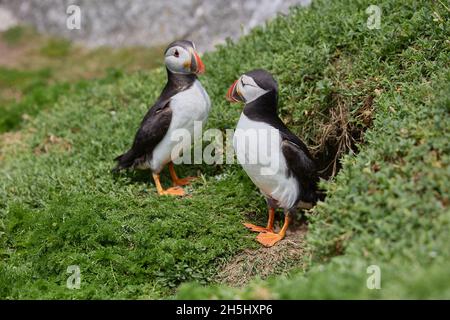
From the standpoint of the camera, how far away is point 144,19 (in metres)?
13.2

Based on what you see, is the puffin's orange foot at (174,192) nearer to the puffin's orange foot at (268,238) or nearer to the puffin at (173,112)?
the puffin at (173,112)

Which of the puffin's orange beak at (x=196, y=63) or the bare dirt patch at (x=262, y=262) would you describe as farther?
the puffin's orange beak at (x=196, y=63)

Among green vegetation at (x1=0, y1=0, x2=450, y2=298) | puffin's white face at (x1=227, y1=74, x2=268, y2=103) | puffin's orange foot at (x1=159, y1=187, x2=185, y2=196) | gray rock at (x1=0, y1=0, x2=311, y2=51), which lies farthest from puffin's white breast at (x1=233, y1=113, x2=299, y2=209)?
gray rock at (x1=0, y1=0, x2=311, y2=51)

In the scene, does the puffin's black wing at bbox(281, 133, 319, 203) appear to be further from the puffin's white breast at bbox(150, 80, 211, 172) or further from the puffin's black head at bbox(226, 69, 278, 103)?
the puffin's white breast at bbox(150, 80, 211, 172)

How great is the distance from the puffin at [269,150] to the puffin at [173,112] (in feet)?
2.24

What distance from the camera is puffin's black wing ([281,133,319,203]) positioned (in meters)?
5.57

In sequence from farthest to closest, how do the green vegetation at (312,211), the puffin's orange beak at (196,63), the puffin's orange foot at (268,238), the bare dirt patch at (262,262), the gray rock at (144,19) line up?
the gray rock at (144,19) < the puffin's orange beak at (196,63) < the puffin's orange foot at (268,238) < the bare dirt patch at (262,262) < the green vegetation at (312,211)

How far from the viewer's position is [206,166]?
23.4 feet

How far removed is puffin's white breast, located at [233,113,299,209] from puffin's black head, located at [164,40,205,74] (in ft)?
3.27

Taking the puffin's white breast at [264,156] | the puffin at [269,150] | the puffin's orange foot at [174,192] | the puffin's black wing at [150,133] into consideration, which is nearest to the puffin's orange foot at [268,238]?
the puffin at [269,150]

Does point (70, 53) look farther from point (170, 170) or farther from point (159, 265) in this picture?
point (159, 265)

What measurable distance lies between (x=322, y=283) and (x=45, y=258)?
2733mm

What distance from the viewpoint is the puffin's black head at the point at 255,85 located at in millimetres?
5605

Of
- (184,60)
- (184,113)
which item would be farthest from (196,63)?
(184,113)
